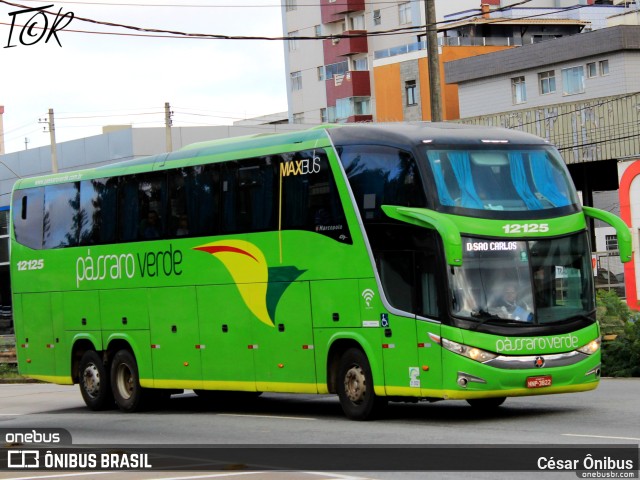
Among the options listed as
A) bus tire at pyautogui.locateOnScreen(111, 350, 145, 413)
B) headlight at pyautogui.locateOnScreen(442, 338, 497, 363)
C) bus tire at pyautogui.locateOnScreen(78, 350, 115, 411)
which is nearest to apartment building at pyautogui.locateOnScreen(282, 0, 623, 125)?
bus tire at pyautogui.locateOnScreen(78, 350, 115, 411)

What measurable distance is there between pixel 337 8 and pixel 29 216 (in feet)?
194

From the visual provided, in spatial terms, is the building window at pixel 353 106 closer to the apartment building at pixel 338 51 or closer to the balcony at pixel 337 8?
the apartment building at pixel 338 51

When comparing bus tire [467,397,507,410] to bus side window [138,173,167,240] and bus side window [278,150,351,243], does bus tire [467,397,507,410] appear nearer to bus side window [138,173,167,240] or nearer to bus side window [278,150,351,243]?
bus side window [278,150,351,243]

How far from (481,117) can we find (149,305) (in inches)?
1350

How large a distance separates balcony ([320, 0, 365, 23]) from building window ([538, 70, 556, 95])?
27.0 metres

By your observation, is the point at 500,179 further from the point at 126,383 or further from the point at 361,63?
the point at 361,63

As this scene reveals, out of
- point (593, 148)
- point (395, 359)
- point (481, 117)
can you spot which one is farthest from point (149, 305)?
point (481, 117)

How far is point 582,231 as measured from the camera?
713 inches

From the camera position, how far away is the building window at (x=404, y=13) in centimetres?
7888

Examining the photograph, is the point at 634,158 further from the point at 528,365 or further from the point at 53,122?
the point at 53,122

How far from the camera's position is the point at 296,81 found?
3450 inches

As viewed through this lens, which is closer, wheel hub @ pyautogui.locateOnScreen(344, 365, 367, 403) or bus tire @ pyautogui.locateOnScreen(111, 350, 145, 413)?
wheel hub @ pyautogui.locateOnScreen(344, 365, 367, 403)

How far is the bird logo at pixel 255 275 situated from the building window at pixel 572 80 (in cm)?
3684

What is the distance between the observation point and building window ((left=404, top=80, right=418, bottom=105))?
2746 inches
